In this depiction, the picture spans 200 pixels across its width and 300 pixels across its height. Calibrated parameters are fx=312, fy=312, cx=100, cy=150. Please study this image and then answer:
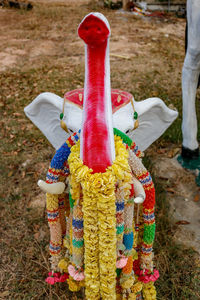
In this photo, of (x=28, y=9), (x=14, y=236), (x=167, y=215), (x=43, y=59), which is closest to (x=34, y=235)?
(x=14, y=236)

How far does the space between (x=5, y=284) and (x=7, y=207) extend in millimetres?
819

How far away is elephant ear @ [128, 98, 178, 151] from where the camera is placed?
5.89 ft

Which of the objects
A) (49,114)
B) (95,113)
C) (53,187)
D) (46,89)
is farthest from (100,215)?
(46,89)

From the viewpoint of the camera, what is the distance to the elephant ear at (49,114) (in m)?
1.78

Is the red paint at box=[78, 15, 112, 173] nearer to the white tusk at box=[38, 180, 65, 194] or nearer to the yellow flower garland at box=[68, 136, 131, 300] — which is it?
the yellow flower garland at box=[68, 136, 131, 300]

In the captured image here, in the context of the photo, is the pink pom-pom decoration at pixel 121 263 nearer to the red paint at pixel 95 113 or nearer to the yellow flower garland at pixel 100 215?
the yellow flower garland at pixel 100 215

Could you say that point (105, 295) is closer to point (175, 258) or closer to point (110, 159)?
point (110, 159)

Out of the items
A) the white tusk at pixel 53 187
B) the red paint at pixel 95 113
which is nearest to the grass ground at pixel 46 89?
the white tusk at pixel 53 187

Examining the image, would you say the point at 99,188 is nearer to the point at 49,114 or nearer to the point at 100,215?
the point at 100,215

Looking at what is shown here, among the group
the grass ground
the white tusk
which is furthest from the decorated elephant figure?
the grass ground

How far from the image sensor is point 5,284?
2.27 meters

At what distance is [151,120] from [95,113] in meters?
0.80

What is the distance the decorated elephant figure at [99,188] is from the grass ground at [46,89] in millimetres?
696

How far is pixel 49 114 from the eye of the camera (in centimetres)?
189
